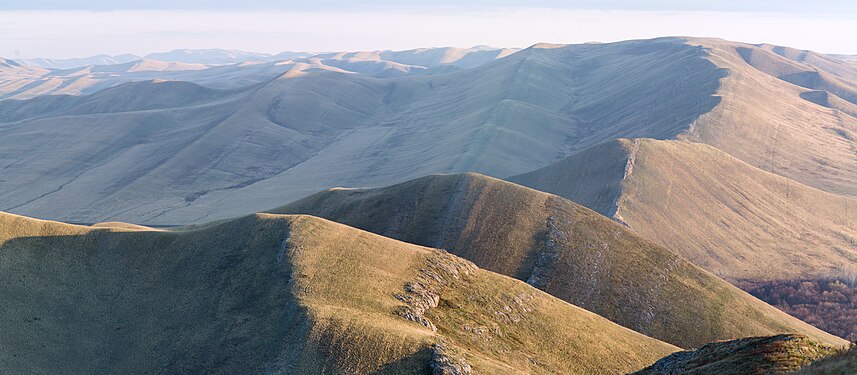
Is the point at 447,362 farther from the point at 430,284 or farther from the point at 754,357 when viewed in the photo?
the point at 754,357

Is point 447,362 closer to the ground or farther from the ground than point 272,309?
farther from the ground

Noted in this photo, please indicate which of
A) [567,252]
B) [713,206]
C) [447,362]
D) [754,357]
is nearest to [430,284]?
[447,362]

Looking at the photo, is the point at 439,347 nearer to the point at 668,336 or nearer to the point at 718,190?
the point at 668,336

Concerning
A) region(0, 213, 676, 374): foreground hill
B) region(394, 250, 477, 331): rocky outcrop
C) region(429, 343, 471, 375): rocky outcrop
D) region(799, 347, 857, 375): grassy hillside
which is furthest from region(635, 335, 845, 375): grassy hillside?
region(394, 250, 477, 331): rocky outcrop

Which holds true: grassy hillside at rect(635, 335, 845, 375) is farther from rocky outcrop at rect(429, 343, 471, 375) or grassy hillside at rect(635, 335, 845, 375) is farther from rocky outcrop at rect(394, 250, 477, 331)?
rocky outcrop at rect(394, 250, 477, 331)

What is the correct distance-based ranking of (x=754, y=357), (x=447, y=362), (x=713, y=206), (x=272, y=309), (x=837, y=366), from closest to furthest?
(x=837, y=366) → (x=754, y=357) → (x=447, y=362) → (x=272, y=309) → (x=713, y=206)
